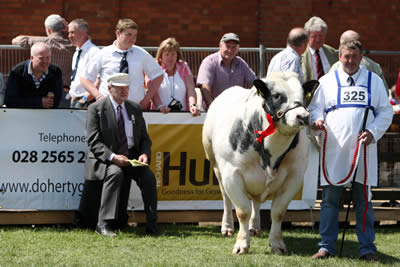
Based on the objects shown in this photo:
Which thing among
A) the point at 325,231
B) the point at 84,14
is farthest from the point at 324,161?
the point at 84,14

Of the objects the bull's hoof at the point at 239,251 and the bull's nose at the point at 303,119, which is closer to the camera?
the bull's nose at the point at 303,119

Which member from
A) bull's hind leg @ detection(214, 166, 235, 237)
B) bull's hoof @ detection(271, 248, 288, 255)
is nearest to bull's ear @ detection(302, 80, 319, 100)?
bull's hoof @ detection(271, 248, 288, 255)

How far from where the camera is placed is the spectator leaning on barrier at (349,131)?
8531mm

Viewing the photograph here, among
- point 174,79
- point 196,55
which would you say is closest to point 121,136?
point 174,79

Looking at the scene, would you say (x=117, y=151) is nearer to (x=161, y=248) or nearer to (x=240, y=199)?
(x=161, y=248)

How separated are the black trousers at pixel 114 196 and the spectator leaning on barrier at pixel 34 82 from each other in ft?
4.54

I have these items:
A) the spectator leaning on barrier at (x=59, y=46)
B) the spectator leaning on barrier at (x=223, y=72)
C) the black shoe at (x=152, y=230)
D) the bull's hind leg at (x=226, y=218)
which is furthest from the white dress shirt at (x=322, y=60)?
the spectator leaning on barrier at (x=59, y=46)

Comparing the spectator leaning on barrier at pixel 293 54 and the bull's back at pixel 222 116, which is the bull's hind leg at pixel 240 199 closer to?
the bull's back at pixel 222 116

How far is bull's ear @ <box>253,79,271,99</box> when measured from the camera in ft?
27.6

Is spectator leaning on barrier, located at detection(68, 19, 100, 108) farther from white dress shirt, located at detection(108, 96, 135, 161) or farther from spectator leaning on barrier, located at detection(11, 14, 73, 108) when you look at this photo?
white dress shirt, located at detection(108, 96, 135, 161)

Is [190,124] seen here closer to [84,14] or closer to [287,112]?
[287,112]

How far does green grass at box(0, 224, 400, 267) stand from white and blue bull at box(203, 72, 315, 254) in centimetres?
47

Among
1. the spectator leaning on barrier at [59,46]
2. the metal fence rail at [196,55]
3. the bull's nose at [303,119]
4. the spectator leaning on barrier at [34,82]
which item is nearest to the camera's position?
the bull's nose at [303,119]

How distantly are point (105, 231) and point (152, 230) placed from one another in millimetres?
570
